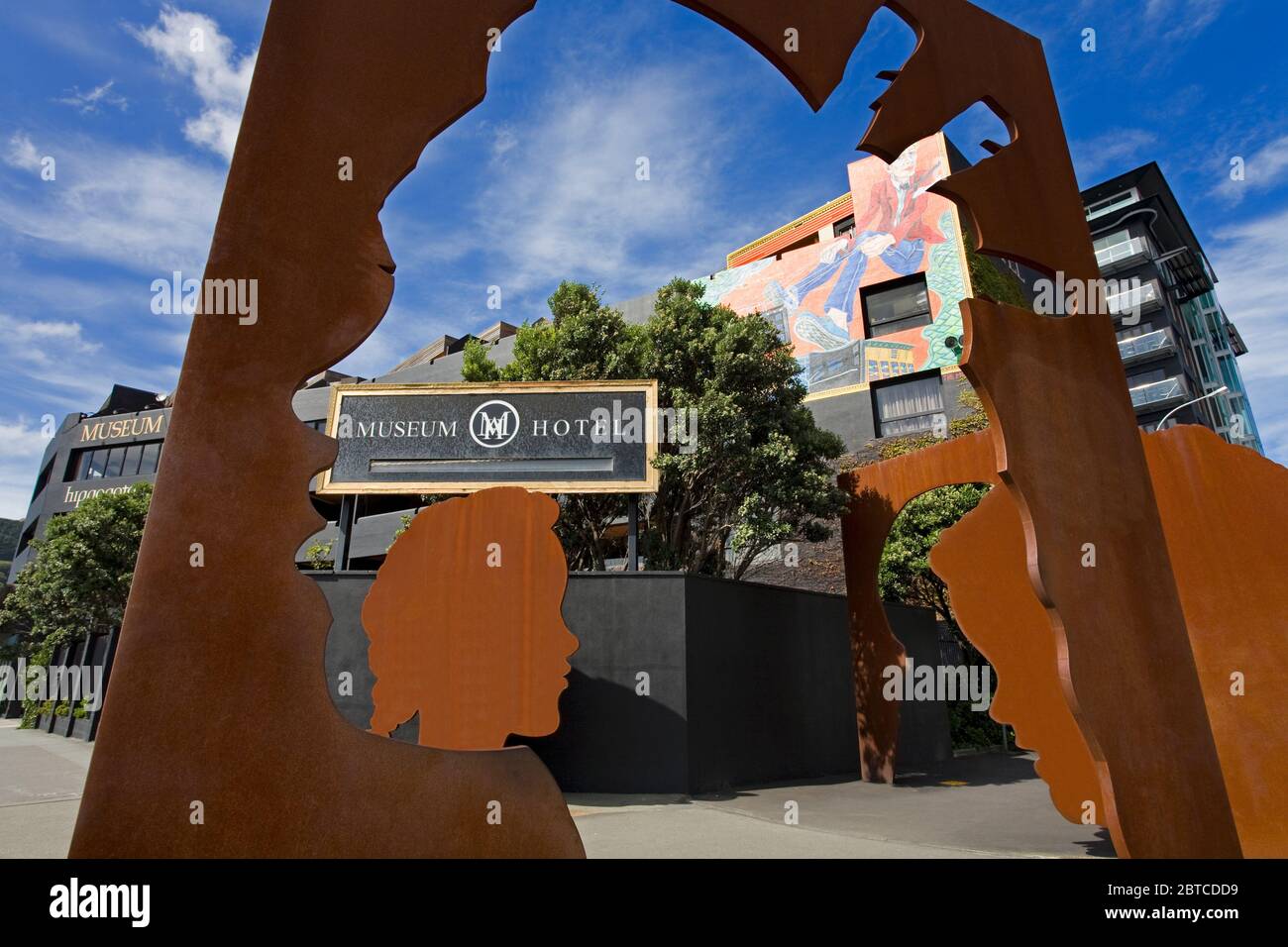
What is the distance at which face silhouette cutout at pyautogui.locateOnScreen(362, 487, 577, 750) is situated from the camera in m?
9.15

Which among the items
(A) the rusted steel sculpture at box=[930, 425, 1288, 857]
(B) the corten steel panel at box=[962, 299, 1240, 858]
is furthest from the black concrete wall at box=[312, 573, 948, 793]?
(B) the corten steel panel at box=[962, 299, 1240, 858]

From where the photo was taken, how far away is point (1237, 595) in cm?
510

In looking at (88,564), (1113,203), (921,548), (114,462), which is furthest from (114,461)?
(1113,203)

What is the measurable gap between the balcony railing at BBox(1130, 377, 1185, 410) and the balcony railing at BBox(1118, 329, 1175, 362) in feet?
6.47

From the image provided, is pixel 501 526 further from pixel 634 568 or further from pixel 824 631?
pixel 824 631

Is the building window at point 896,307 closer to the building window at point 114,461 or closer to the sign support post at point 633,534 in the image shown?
the sign support post at point 633,534

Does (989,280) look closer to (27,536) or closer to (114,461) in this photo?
(114,461)

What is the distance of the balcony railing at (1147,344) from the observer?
43250 millimetres

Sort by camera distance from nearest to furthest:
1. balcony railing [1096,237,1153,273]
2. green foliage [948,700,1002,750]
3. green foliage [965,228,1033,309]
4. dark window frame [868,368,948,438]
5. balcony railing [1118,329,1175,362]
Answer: green foliage [948,700,1002,750]
dark window frame [868,368,948,438]
green foliage [965,228,1033,309]
balcony railing [1118,329,1175,362]
balcony railing [1096,237,1153,273]

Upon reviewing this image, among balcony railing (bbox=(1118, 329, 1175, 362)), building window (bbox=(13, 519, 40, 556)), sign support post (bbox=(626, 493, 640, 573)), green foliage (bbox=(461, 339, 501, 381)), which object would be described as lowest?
sign support post (bbox=(626, 493, 640, 573))

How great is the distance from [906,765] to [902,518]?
24.6ft

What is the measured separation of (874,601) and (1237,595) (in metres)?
7.33

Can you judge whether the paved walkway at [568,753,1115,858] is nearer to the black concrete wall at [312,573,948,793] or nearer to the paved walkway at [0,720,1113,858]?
the paved walkway at [0,720,1113,858]

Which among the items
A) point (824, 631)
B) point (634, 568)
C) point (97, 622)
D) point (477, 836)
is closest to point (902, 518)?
point (824, 631)
